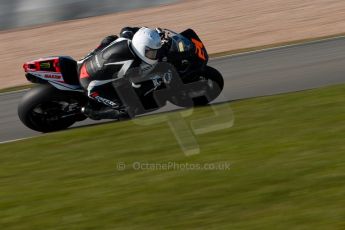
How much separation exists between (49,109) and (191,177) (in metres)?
4.10

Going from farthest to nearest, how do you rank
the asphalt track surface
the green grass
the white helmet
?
the asphalt track surface, the white helmet, the green grass

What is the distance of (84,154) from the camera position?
9.73 meters

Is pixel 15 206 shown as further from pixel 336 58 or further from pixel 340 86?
pixel 336 58

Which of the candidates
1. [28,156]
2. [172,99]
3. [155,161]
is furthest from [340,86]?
[28,156]

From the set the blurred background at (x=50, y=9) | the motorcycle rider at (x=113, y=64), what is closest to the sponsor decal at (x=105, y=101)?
the motorcycle rider at (x=113, y=64)

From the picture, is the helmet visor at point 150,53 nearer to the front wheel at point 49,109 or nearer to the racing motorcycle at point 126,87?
the racing motorcycle at point 126,87

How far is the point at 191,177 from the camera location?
8.04 m

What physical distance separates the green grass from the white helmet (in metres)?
1.10

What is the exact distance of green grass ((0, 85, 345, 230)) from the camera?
6.79 meters

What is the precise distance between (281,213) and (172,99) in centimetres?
530

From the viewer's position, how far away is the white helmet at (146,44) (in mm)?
11055

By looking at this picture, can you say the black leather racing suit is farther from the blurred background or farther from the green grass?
the blurred background

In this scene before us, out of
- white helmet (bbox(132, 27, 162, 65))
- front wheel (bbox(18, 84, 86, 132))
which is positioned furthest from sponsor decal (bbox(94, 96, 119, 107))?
white helmet (bbox(132, 27, 162, 65))

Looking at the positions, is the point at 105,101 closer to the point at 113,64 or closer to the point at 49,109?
the point at 113,64
